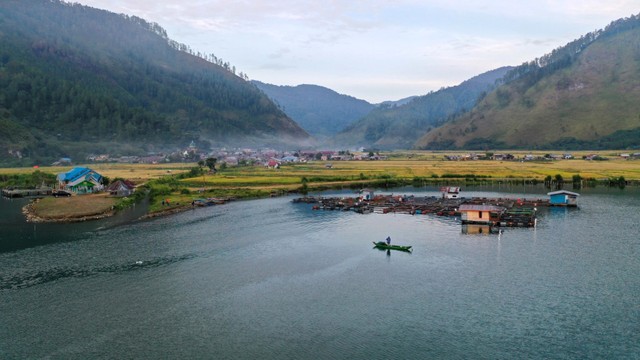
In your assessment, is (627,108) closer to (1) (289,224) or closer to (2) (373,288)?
(1) (289,224)

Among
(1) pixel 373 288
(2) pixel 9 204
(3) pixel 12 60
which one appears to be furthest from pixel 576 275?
(3) pixel 12 60

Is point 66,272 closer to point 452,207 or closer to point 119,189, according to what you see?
point 119,189

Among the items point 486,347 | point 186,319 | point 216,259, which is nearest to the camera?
point 486,347

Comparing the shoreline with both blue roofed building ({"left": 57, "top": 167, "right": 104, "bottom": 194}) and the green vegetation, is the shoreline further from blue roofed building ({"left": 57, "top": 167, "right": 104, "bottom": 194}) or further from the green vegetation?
the green vegetation

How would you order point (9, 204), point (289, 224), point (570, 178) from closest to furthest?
point (289, 224) < point (9, 204) < point (570, 178)

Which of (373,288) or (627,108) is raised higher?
(627,108)
